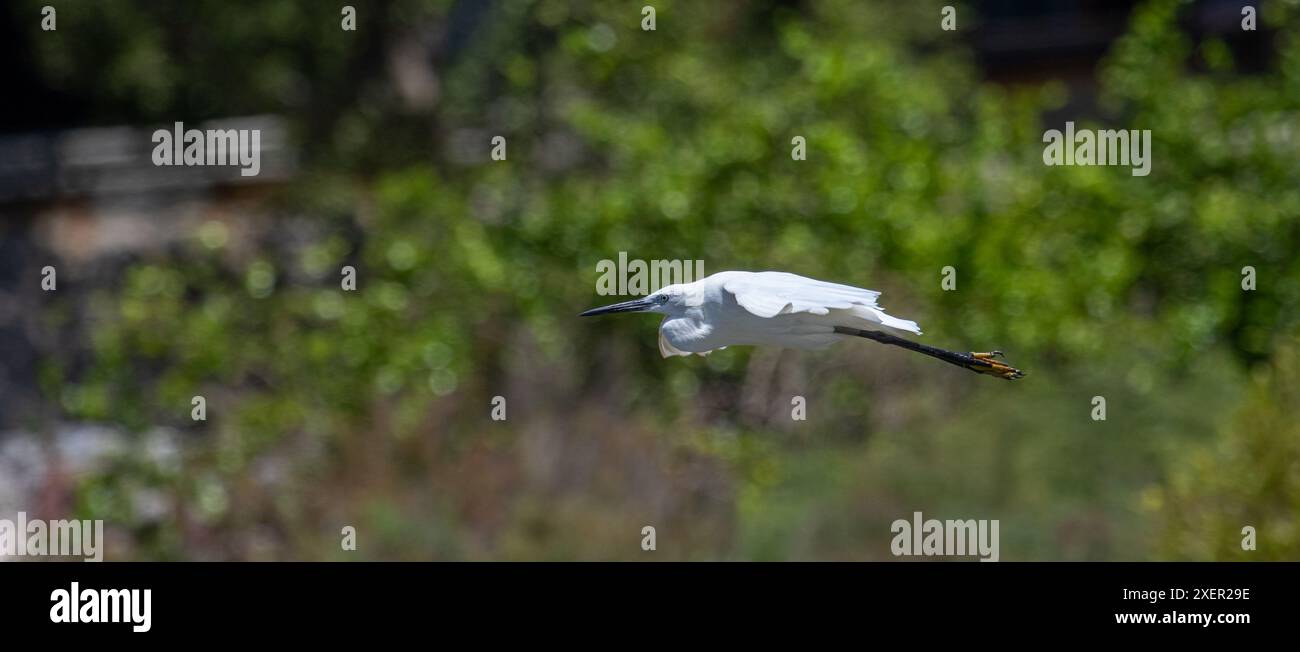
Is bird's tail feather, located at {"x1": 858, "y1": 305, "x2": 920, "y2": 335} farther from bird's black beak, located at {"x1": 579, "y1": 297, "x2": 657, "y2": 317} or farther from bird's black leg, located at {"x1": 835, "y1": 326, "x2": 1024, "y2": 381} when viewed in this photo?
bird's black beak, located at {"x1": 579, "y1": 297, "x2": 657, "y2": 317}

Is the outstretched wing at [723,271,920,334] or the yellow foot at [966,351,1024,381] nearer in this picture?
the outstretched wing at [723,271,920,334]

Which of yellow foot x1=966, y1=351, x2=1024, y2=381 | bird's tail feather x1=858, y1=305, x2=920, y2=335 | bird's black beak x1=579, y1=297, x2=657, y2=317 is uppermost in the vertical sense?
bird's black beak x1=579, y1=297, x2=657, y2=317

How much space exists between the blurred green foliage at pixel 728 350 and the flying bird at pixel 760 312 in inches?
256

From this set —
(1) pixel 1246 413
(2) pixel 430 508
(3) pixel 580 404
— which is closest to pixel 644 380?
(3) pixel 580 404

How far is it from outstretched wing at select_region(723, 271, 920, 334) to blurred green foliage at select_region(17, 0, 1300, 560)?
260 inches

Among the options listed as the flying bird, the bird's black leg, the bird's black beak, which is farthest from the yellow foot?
the bird's black beak

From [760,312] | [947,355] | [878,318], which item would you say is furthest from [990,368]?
[760,312]

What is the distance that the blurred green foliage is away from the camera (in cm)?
1130

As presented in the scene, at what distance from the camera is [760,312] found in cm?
376

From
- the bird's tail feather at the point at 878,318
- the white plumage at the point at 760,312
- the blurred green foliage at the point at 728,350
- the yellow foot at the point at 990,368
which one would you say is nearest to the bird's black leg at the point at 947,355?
the yellow foot at the point at 990,368

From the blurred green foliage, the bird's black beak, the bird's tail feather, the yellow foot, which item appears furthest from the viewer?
the blurred green foliage

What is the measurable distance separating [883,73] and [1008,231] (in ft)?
6.41

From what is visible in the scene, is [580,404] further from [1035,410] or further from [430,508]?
[1035,410]

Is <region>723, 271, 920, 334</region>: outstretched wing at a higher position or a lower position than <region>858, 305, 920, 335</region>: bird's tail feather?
higher
